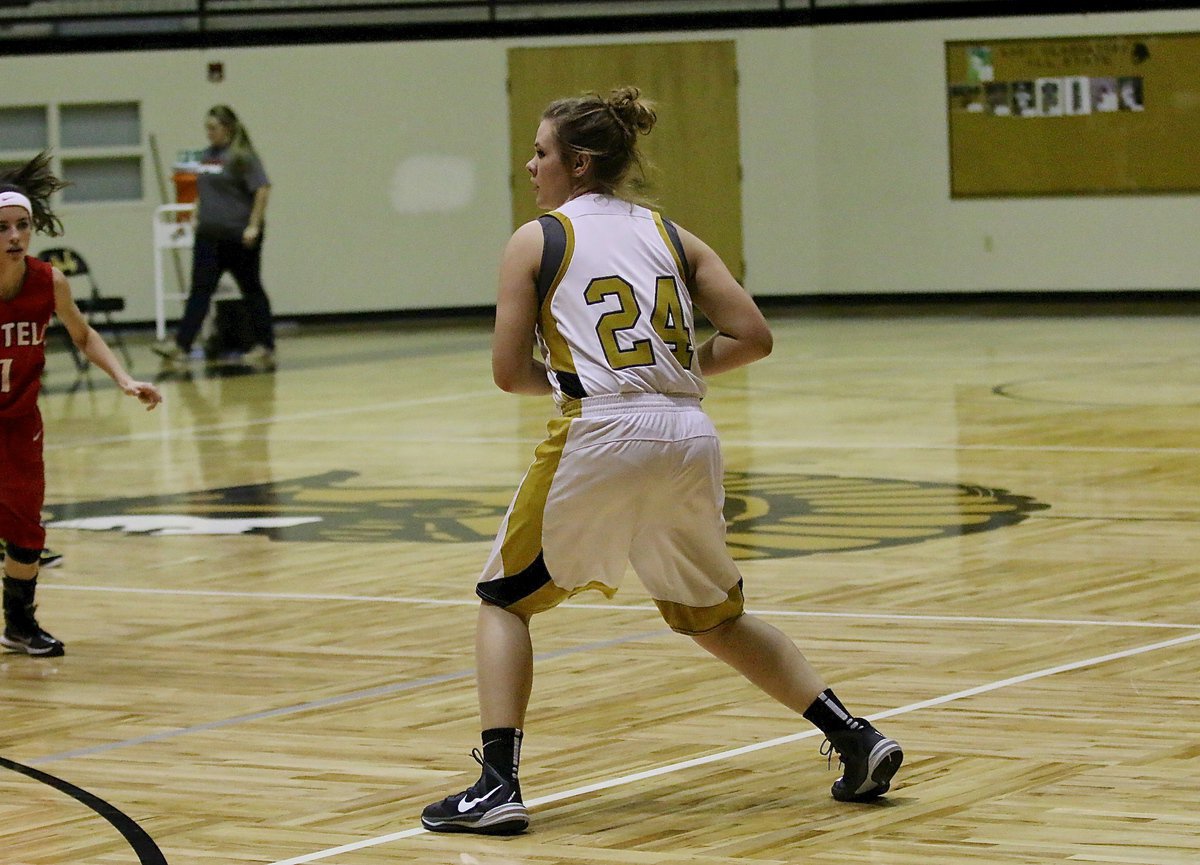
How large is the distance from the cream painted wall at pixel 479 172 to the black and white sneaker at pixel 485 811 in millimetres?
16824

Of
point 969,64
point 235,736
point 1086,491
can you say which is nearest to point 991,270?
point 969,64

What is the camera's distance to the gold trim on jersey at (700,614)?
3934 mm

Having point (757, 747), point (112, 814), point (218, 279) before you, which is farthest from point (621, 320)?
point (218, 279)

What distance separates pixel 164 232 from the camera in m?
17.8

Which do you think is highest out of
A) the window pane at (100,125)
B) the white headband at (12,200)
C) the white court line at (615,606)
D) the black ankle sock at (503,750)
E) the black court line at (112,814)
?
the window pane at (100,125)

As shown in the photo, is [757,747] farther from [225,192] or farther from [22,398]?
[225,192]

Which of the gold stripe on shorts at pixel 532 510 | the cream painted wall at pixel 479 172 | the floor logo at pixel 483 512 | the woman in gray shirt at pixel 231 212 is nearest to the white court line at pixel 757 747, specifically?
the gold stripe on shorts at pixel 532 510

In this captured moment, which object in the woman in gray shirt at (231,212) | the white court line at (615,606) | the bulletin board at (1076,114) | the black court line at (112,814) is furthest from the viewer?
the bulletin board at (1076,114)

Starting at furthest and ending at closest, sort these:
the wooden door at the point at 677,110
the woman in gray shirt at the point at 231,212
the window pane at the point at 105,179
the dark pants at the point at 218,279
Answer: the wooden door at the point at 677,110 < the window pane at the point at 105,179 < the dark pants at the point at 218,279 < the woman in gray shirt at the point at 231,212

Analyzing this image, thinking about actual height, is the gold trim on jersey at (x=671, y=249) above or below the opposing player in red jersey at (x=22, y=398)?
above

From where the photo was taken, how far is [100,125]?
20.1 metres

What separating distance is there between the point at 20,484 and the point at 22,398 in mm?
239

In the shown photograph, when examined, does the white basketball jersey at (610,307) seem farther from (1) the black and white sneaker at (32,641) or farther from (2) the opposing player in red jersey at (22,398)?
(1) the black and white sneaker at (32,641)

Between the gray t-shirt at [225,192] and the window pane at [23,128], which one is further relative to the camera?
the window pane at [23,128]
